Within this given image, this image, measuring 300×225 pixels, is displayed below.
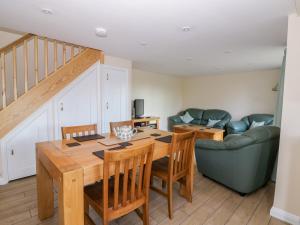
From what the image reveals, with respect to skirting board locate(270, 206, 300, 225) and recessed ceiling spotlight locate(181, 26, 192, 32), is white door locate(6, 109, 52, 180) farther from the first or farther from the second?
skirting board locate(270, 206, 300, 225)

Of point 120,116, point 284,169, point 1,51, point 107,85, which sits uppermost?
point 1,51

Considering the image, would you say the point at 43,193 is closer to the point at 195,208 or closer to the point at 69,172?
the point at 69,172

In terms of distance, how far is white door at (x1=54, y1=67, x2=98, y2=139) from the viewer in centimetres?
296

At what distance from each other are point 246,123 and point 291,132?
372 centimetres

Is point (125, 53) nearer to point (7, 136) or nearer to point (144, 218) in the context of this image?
point (7, 136)

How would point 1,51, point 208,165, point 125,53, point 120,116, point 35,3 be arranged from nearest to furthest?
point 35,3 < point 1,51 < point 208,165 < point 125,53 < point 120,116

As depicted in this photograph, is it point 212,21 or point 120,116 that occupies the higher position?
point 212,21

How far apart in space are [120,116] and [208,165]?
87.3 inches

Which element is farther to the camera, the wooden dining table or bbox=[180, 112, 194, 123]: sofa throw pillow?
bbox=[180, 112, 194, 123]: sofa throw pillow

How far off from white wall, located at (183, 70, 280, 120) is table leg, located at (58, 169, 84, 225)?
18.7 ft

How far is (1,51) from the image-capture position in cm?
240

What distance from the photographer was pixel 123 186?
52.5 inches

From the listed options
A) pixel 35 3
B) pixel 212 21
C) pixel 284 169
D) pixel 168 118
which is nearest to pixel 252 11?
pixel 212 21

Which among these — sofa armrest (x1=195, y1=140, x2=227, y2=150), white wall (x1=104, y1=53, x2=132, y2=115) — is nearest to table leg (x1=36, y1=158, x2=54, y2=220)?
sofa armrest (x1=195, y1=140, x2=227, y2=150)
